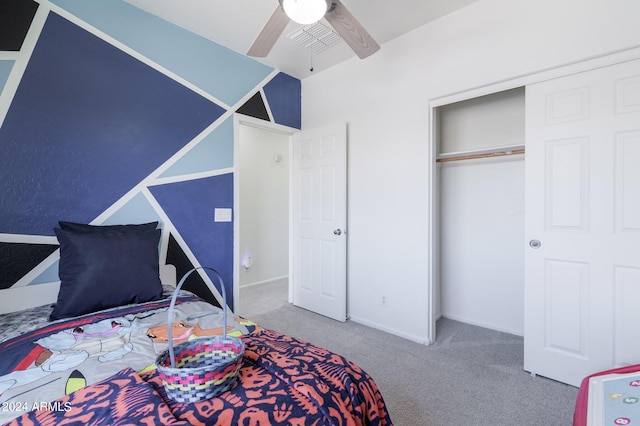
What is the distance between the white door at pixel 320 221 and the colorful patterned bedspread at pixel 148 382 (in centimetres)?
183

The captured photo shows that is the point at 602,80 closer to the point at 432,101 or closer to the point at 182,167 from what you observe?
the point at 432,101

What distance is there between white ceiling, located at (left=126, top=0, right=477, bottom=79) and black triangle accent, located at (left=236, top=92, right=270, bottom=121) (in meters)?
0.46

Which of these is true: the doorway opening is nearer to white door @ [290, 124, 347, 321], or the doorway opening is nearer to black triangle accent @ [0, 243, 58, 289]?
white door @ [290, 124, 347, 321]

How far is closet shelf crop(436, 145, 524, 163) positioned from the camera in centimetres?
261

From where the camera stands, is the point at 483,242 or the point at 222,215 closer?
the point at 222,215

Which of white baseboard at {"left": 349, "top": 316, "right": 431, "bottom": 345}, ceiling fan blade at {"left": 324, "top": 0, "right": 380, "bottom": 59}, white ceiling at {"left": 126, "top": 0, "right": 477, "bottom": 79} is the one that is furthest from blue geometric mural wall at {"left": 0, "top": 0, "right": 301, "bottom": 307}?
ceiling fan blade at {"left": 324, "top": 0, "right": 380, "bottom": 59}

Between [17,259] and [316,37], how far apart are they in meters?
2.63

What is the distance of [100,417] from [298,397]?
0.51 meters

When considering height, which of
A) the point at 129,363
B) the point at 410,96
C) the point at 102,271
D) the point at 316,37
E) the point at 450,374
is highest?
the point at 316,37

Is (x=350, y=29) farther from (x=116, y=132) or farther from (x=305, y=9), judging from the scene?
(x=116, y=132)

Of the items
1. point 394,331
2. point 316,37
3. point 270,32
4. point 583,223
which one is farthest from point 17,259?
point 583,223

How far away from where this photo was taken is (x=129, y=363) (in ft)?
3.55

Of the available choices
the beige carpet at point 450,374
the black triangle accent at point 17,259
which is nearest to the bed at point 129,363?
the black triangle accent at point 17,259

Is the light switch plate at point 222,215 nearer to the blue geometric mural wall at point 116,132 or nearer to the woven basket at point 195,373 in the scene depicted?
the blue geometric mural wall at point 116,132
